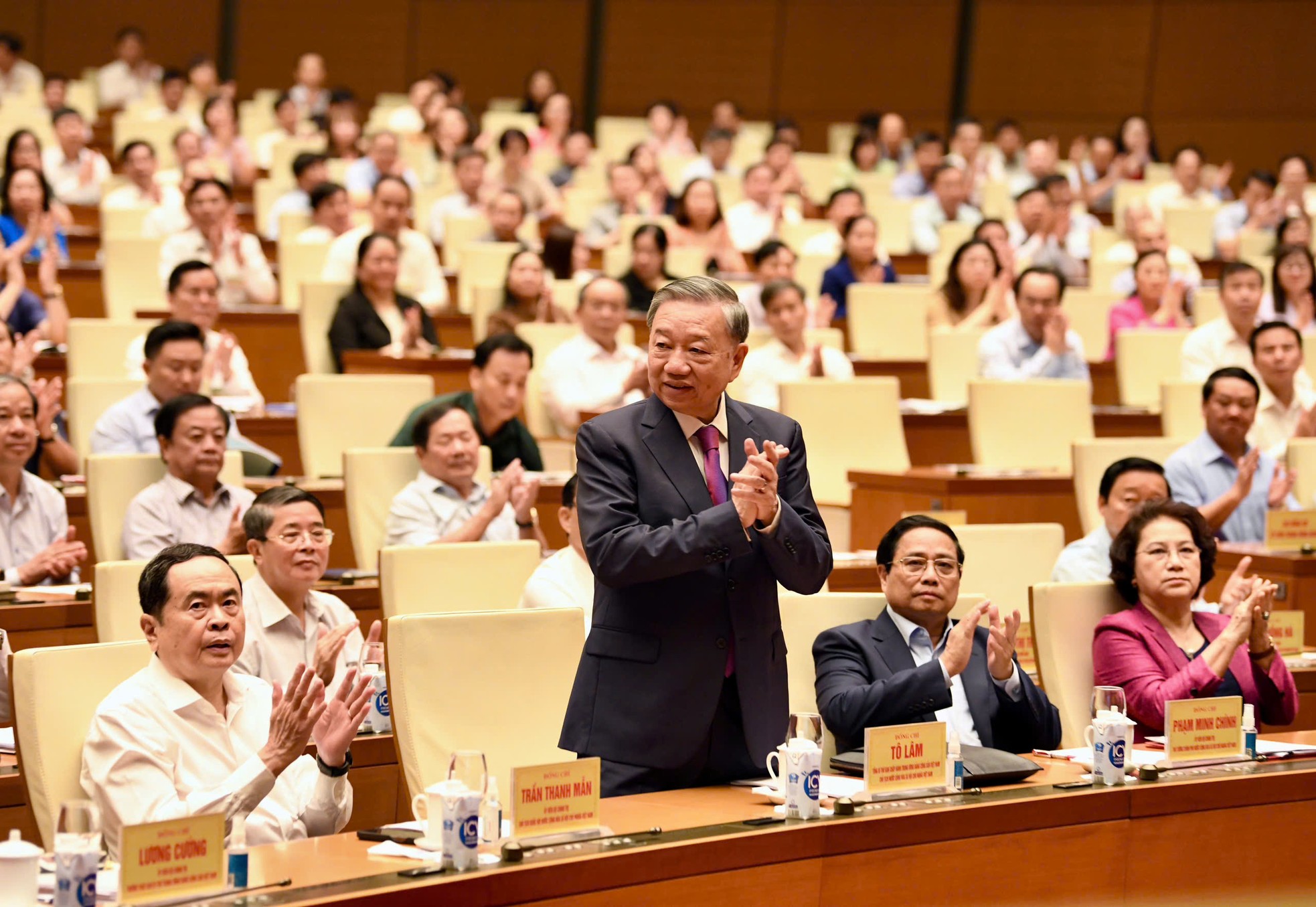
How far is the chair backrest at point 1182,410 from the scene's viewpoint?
19.9 ft

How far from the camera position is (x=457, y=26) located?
42.5 ft

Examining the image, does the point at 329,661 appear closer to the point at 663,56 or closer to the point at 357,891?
the point at 357,891

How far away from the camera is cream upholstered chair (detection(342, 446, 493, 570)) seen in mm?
4781

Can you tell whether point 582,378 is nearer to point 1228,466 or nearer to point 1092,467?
point 1092,467

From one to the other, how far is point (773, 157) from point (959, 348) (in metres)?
3.77

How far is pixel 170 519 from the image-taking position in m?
4.34

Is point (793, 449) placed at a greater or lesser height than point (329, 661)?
greater

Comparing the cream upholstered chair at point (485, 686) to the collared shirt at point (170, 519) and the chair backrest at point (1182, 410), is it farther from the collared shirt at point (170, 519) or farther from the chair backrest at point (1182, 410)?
the chair backrest at point (1182, 410)

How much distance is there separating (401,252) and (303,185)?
4.53 ft

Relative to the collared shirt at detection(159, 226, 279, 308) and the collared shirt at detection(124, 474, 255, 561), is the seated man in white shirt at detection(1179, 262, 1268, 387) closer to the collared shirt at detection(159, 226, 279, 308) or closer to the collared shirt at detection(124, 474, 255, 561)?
the collared shirt at detection(159, 226, 279, 308)

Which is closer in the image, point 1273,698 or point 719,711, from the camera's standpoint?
point 719,711

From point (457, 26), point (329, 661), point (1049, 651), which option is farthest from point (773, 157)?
point (329, 661)

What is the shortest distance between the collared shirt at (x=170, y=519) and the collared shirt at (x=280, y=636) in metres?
0.82

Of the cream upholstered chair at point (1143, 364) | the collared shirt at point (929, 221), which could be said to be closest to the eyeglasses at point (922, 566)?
the cream upholstered chair at point (1143, 364)
